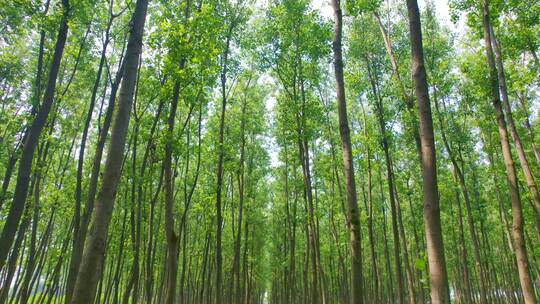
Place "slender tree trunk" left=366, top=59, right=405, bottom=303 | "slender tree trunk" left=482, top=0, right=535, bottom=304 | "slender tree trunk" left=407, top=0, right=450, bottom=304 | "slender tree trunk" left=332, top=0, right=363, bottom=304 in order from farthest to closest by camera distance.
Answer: "slender tree trunk" left=366, top=59, right=405, bottom=303 → "slender tree trunk" left=482, top=0, right=535, bottom=304 → "slender tree trunk" left=332, top=0, right=363, bottom=304 → "slender tree trunk" left=407, top=0, right=450, bottom=304

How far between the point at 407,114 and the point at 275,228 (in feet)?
83.4

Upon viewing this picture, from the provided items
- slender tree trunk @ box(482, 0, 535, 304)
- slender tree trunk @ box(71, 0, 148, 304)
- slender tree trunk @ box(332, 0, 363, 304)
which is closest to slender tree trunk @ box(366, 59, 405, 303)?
slender tree trunk @ box(482, 0, 535, 304)

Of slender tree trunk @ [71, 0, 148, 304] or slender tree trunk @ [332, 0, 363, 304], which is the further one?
slender tree trunk @ [332, 0, 363, 304]

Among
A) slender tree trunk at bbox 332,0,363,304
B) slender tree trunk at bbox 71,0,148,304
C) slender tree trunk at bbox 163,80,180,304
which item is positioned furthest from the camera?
slender tree trunk at bbox 163,80,180,304

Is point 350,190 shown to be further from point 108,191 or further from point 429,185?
point 108,191

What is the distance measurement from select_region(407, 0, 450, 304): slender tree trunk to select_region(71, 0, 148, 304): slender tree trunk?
4216 millimetres

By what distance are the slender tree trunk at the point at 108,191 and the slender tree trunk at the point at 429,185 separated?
422 cm

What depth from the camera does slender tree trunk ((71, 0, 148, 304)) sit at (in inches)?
158

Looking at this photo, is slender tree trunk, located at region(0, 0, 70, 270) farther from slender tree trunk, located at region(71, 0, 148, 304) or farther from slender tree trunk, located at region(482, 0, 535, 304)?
slender tree trunk, located at region(482, 0, 535, 304)

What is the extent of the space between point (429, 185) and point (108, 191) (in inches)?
173

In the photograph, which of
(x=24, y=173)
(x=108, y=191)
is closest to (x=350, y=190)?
(x=108, y=191)

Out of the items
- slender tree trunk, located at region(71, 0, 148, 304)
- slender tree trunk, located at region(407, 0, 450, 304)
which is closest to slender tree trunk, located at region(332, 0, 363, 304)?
slender tree trunk, located at region(407, 0, 450, 304)

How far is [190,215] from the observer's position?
29797 mm

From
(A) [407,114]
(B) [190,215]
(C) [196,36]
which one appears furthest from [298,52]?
(B) [190,215]
